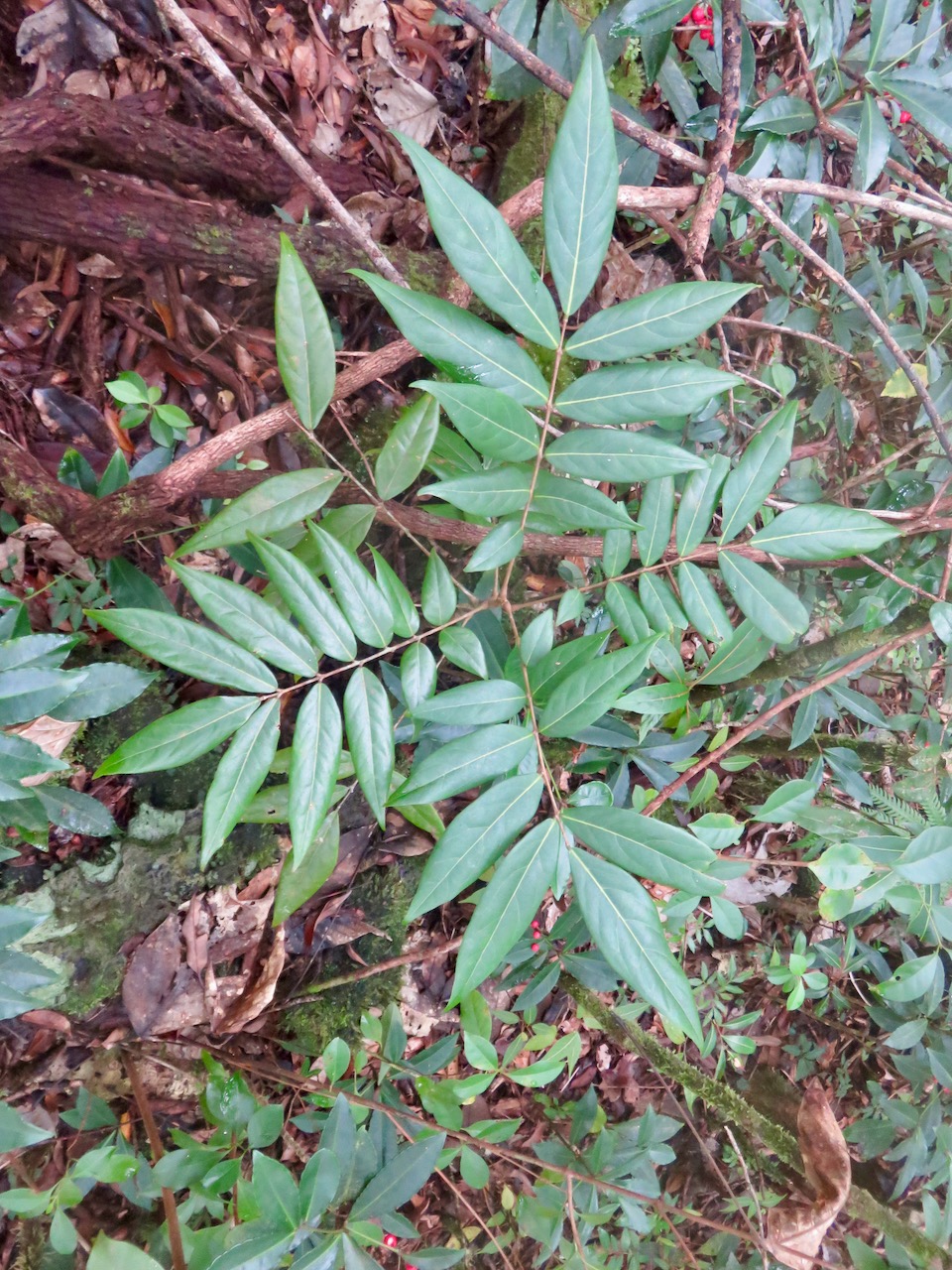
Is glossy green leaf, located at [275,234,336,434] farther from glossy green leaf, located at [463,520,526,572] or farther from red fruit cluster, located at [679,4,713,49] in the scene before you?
red fruit cluster, located at [679,4,713,49]

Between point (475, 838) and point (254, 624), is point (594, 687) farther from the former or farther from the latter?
point (254, 624)

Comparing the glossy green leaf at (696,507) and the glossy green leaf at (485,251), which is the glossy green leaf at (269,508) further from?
the glossy green leaf at (696,507)

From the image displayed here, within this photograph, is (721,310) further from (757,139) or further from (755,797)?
(755,797)

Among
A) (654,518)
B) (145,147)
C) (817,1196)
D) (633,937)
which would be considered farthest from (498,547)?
(817,1196)

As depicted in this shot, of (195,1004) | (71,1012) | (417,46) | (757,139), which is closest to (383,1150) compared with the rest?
(195,1004)

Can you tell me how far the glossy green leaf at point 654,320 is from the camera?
0.83m

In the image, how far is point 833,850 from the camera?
1138 millimetres

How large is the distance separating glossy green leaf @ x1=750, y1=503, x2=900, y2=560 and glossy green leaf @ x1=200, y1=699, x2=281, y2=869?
754mm

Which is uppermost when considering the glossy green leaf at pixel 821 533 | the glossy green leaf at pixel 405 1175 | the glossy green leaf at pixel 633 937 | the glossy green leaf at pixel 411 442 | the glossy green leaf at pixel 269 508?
the glossy green leaf at pixel 411 442

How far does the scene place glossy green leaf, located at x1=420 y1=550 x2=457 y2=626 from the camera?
3.41ft

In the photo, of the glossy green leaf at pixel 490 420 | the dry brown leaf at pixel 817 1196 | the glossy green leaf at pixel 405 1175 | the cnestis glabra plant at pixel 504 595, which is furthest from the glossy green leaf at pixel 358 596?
the dry brown leaf at pixel 817 1196

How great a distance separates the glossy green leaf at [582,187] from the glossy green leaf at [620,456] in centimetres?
15

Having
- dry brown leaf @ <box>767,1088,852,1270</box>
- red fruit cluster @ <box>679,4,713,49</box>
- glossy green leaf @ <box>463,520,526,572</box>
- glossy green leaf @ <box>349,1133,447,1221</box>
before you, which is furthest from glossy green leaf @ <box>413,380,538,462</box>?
dry brown leaf @ <box>767,1088,852,1270</box>

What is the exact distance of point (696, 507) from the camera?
1173mm
